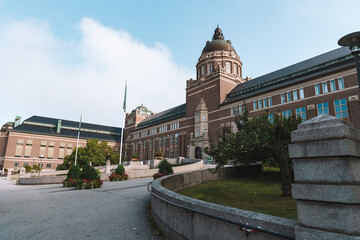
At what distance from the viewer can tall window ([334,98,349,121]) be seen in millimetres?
30312

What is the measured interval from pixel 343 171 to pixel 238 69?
57.6 meters

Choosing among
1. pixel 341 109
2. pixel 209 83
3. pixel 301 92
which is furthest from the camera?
pixel 209 83

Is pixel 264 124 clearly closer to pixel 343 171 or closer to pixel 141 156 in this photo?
pixel 343 171

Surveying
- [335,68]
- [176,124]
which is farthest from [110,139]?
[335,68]

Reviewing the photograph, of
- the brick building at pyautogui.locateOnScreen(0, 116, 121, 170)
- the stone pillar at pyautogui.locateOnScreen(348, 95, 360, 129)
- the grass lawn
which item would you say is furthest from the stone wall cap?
the brick building at pyautogui.locateOnScreen(0, 116, 121, 170)

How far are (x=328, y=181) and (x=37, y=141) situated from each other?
8881 centimetres

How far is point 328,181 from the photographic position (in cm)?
310

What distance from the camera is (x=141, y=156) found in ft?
241

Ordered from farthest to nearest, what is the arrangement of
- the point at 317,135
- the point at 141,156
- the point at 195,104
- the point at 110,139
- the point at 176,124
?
the point at 110,139 → the point at 141,156 → the point at 176,124 → the point at 195,104 → the point at 317,135

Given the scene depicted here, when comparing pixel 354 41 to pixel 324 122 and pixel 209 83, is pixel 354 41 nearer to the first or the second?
pixel 324 122

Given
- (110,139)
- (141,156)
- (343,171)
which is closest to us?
(343,171)

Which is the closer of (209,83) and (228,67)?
(209,83)

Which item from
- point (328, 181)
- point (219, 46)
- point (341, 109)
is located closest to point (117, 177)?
point (328, 181)

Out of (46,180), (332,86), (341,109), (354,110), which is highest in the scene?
(332,86)
